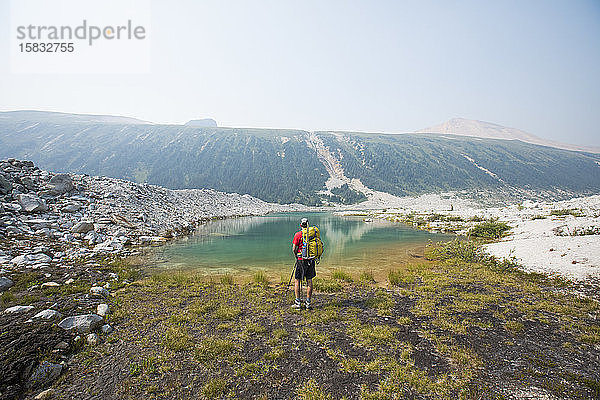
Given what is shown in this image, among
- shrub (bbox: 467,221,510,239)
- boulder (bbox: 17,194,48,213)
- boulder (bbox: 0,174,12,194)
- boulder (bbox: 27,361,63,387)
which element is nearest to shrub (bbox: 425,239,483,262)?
shrub (bbox: 467,221,510,239)

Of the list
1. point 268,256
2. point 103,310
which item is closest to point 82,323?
point 103,310

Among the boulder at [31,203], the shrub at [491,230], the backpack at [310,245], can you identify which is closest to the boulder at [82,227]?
the boulder at [31,203]

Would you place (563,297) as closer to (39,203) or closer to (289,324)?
(289,324)

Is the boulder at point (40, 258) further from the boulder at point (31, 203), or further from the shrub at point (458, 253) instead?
the shrub at point (458, 253)

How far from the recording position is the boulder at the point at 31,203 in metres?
16.8

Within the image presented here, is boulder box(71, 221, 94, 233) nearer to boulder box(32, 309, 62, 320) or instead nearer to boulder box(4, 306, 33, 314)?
boulder box(4, 306, 33, 314)

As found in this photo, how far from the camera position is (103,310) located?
7.55m

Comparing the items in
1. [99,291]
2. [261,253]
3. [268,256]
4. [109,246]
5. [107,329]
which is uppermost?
[107,329]

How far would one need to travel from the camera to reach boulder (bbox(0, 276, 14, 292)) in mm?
8518

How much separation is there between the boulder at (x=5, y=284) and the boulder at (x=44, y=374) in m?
5.87

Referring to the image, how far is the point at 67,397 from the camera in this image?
441cm

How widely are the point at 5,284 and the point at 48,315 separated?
156 inches

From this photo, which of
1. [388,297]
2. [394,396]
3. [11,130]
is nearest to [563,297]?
[388,297]

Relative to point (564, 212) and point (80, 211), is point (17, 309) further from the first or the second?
point (564, 212)
